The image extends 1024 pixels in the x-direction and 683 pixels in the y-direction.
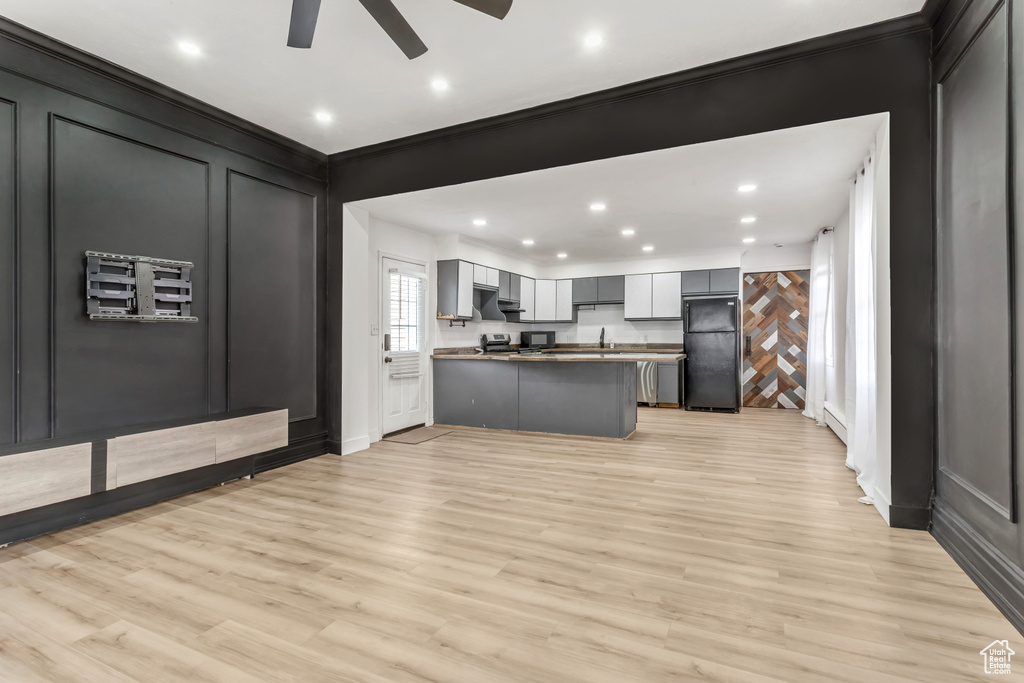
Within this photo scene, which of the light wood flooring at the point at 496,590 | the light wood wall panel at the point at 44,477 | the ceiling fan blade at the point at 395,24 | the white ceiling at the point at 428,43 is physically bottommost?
the light wood flooring at the point at 496,590

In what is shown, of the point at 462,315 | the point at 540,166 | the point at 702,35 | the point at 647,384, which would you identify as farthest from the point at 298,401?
the point at 647,384

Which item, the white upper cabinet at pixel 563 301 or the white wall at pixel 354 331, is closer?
the white wall at pixel 354 331

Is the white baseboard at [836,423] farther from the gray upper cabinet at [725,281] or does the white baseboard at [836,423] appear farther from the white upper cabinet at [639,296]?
the white upper cabinet at [639,296]

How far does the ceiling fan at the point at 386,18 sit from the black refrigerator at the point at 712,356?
6209 mm

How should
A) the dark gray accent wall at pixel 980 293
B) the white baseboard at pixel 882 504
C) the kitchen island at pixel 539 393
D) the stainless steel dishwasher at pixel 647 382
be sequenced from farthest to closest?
the stainless steel dishwasher at pixel 647 382, the kitchen island at pixel 539 393, the white baseboard at pixel 882 504, the dark gray accent wall at pixel 980 293

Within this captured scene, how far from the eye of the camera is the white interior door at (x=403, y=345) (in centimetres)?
558

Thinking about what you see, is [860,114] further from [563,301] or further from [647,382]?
[563,301]

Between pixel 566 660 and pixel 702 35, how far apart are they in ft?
10.8

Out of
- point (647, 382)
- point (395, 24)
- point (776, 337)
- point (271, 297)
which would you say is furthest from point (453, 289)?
Result: point (776, 337)

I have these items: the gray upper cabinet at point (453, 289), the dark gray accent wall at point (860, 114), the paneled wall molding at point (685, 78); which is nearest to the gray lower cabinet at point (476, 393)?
the gray upper cabinet at point (453, 289)

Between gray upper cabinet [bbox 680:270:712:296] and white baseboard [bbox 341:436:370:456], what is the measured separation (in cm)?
556

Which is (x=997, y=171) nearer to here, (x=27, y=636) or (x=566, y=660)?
(x=566, y=660)

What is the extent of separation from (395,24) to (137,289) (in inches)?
98.5

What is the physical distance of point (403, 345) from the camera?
586 centimetres
